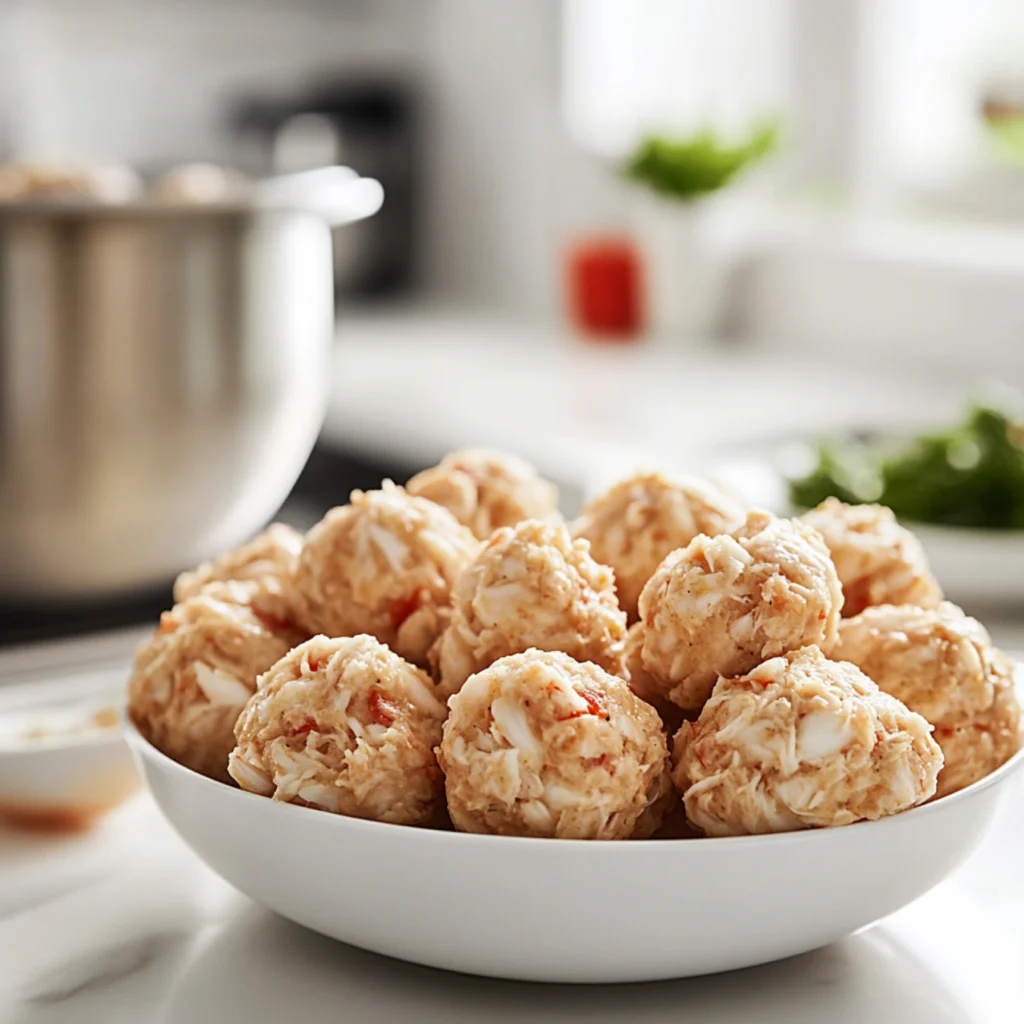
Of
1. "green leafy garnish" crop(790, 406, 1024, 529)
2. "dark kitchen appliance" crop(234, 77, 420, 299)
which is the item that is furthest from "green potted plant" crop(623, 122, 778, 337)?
"green leafy garnish" crop(790, 406, 1024, 529)

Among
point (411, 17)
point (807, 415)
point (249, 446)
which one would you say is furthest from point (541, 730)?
point (411, 17)

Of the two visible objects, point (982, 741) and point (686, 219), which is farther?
point (686, 219)

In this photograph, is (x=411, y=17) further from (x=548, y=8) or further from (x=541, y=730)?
(x=541, y=730)

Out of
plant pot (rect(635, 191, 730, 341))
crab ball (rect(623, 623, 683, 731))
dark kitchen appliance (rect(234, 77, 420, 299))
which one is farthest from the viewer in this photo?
dark kitchen appliance (rect(234, 77, 420, 299))

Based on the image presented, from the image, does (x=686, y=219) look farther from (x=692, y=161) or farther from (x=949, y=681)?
(x=949, y=681)

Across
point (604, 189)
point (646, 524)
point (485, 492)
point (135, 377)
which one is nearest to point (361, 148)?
point (604, 189)

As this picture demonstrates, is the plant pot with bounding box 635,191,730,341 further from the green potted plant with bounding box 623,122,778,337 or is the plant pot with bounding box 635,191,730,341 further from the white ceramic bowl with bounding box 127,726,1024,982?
the white ceramic bowl with bounding box 127,726,1024,982

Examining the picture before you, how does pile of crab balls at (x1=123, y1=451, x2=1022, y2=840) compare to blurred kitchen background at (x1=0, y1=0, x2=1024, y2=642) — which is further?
blurred kitchen background at (x1=0, y1=0, x2=1024, y2=642)
